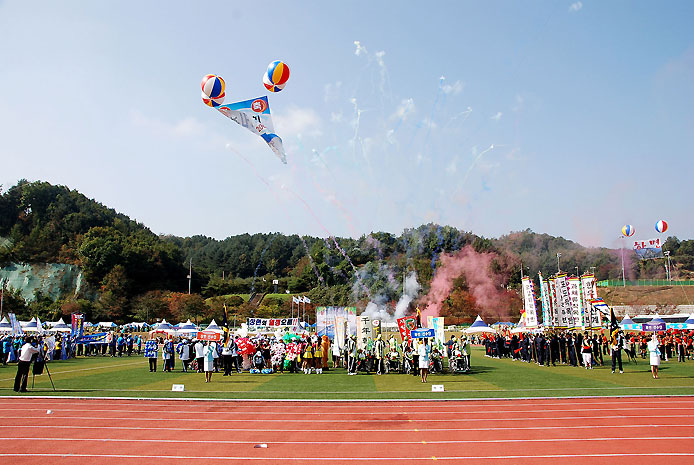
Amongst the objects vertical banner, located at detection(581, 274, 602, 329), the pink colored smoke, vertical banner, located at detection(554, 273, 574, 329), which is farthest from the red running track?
the pink colored smoke

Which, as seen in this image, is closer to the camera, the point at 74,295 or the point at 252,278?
the point at 74,295

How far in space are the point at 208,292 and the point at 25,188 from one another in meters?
42.4

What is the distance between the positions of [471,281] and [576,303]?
38247 mm

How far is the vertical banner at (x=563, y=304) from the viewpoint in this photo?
34594 mm

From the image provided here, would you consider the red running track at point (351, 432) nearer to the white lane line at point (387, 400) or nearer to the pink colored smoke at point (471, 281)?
the white lane line at point (387, 400)

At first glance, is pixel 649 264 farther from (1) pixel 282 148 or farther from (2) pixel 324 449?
(2) pixel 324 449

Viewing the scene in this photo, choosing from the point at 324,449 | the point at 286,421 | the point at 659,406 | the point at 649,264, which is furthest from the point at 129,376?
the point at 649,264

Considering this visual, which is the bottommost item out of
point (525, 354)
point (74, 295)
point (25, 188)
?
point (525, 354)

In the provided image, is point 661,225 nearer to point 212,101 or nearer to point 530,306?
point 530,306

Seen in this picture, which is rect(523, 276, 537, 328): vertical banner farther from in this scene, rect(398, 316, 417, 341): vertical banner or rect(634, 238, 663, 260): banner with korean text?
rect(634, 238, 663, 260): banner with korean text

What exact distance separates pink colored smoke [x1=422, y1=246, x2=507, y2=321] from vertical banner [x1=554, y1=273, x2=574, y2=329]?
1308 inches

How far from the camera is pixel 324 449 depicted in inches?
364

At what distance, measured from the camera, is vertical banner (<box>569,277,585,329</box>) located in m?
33.7

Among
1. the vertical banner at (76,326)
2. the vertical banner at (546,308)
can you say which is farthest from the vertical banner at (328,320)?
the vertical banner at (76,326)
